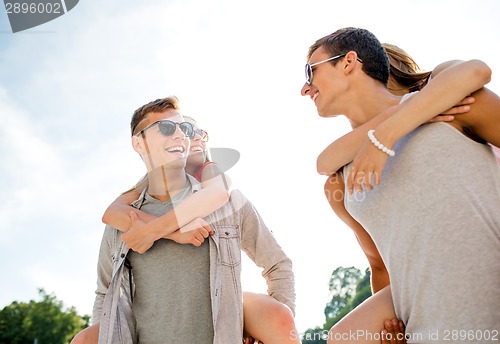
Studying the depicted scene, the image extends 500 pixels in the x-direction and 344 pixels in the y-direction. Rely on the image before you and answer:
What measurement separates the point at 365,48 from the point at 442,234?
1518mm

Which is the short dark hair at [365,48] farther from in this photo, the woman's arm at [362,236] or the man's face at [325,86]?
the woman's arm at [362,236]

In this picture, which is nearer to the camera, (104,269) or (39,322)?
(104,269)

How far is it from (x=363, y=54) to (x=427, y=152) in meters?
1.07

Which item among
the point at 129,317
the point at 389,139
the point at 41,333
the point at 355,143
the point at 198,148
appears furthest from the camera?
the point at 41,333

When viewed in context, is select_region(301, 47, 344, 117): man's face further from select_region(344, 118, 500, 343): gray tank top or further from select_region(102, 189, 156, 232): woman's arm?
select_region(102, 189, 156, 232): woman's arm

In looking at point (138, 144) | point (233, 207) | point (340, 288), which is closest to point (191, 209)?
point (233, 207)

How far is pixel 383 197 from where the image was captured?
112 inches

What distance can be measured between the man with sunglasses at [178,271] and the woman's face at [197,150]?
0.25m

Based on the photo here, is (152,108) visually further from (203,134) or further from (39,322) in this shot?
(39,322)

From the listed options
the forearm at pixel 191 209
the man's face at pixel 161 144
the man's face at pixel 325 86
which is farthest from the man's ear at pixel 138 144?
the man's face at pixel 325 86

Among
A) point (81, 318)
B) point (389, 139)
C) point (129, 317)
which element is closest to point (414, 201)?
point (389, 139)

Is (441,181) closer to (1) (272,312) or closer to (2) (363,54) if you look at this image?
(2) (363,54)

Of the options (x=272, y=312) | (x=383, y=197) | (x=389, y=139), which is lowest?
(x=272, y=312)

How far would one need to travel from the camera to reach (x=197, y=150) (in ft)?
15.8
